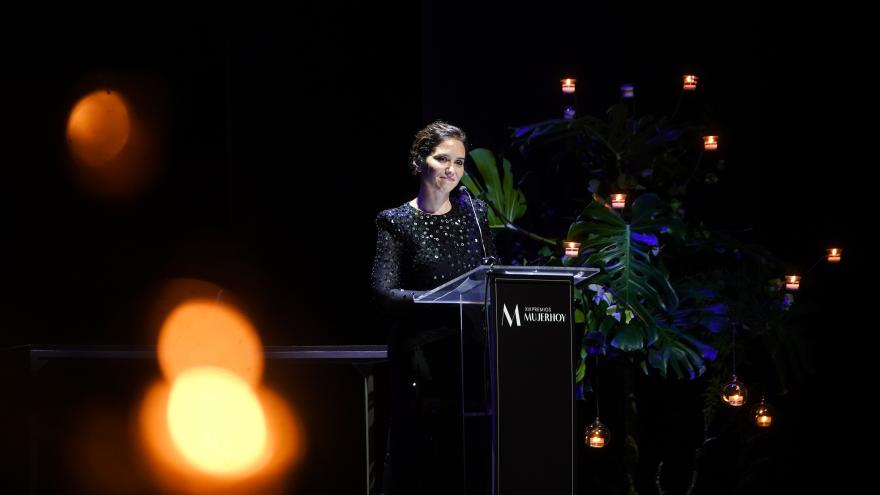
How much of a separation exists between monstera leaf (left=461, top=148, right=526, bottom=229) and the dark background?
0.35 m

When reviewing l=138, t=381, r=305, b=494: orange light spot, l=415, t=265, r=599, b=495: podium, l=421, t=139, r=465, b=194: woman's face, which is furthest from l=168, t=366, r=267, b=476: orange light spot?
l=415, t=265, r=599, b=495: podium

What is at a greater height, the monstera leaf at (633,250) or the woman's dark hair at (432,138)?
the woman's dark hair at (432,138)

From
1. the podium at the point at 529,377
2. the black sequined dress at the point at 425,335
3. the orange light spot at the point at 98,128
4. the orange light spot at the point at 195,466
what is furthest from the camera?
the orange light spot at the point at 98,128

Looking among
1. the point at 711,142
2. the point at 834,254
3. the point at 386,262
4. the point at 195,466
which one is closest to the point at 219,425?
the point at 195,466

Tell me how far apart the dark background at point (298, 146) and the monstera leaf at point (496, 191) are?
35cm

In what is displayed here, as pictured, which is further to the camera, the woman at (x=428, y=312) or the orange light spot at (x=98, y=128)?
the orange light spot at (x=98, y=128)

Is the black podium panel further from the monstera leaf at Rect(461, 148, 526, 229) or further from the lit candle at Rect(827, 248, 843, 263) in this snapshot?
the lit candle at Rect(827, 248, 843, 263)

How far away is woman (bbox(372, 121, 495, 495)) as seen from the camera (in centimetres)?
257

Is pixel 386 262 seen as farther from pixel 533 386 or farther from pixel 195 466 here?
pixel 195 466

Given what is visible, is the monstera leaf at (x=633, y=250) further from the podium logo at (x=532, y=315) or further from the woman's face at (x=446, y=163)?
the podium logo at (x=532, y=315)

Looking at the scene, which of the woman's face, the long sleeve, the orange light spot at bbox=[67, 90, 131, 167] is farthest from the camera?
the orange light spot at bbox=[67, 90, 131, 167]

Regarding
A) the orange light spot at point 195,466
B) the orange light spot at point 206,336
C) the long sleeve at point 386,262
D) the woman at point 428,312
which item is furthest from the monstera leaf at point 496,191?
the orange light spot at point 195,466

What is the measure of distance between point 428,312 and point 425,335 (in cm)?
8

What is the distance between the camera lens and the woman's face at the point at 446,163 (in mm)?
2871
